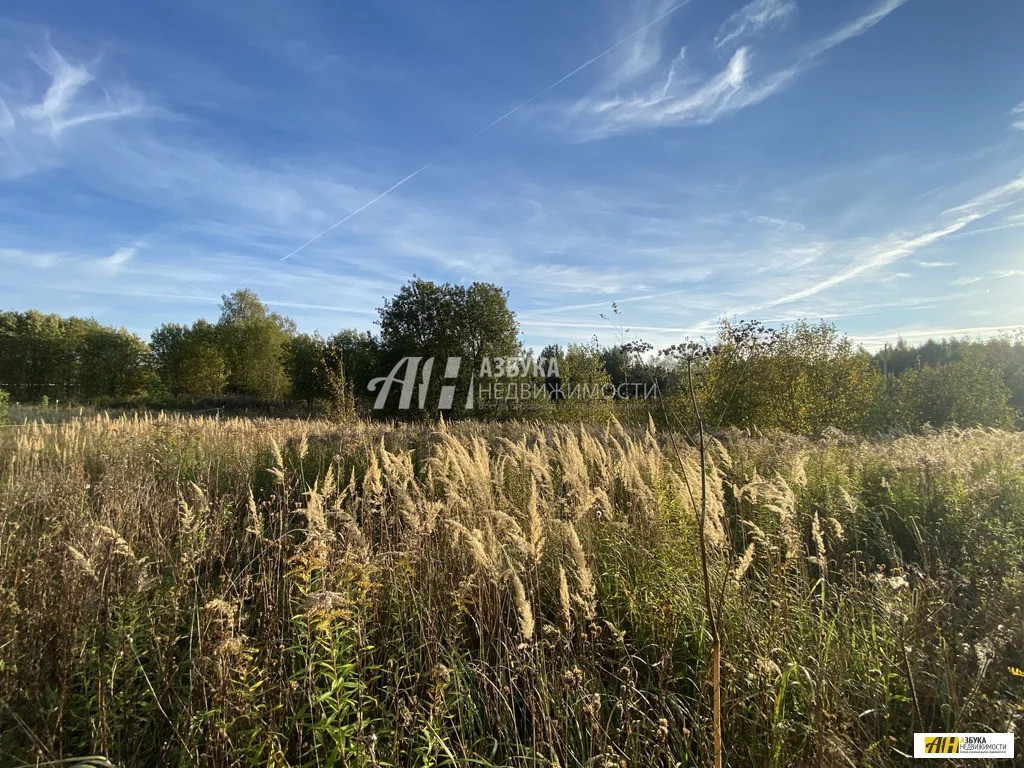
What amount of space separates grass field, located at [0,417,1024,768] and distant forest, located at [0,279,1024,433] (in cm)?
105

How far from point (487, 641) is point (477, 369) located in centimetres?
1782

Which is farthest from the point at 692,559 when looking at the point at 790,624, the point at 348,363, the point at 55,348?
the point at 55,348

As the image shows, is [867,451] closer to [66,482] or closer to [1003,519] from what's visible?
[1003,519]

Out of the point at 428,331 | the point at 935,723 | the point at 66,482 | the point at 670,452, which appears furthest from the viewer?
the point at 428,331

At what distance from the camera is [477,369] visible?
20.0m

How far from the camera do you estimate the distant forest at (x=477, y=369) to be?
10156mm

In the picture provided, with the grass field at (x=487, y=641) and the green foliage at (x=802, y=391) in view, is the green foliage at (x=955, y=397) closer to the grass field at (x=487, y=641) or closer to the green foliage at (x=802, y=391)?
the green foliage at (x=802, y=391)

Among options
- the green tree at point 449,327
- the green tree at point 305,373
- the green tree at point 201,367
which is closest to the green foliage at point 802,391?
the green tree at point 449,327

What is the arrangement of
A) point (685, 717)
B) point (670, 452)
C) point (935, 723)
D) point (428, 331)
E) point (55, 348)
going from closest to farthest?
1. point (935, 723)
2. point (685, 717)
3. point (670, 452)
4. point (428, 331)
5. point (55, 348)

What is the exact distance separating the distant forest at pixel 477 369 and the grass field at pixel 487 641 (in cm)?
105

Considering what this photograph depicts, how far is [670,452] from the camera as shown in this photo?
5.62 metres

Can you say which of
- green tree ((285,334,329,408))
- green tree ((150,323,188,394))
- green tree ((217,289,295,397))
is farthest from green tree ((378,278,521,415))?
green tree ((150,323,188,394))

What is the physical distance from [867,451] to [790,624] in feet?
15.5

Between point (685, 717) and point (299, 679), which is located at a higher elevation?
point (299, 679)
